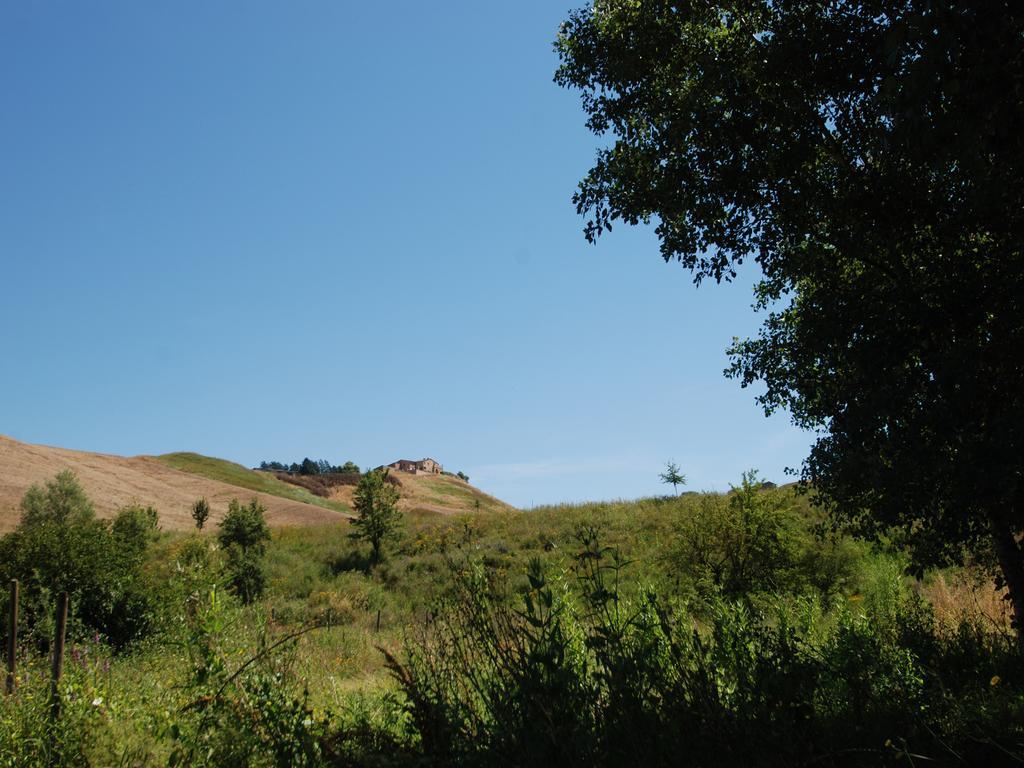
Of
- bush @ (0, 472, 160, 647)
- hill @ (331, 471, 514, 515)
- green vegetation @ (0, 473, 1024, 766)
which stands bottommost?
bush @ (0, 472, 160, 647)

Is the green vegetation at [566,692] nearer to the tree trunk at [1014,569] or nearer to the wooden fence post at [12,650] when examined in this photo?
Result: the tree trunk at [1014,569]

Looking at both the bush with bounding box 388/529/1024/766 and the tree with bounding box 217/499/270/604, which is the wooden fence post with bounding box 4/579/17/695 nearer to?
the bush with bounding box 388/529/1024/766

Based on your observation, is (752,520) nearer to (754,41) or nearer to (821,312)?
(821,312)

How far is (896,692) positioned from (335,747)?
3.67 m

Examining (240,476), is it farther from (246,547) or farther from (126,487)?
(246,547)

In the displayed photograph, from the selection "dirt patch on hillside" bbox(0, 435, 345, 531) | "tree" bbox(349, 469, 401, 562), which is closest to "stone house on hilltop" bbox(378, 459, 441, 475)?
"dirt patch on hillside" bbox(0, 435, 345, 531)

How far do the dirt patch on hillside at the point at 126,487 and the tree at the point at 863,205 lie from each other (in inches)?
1616

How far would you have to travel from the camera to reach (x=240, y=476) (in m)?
75.5

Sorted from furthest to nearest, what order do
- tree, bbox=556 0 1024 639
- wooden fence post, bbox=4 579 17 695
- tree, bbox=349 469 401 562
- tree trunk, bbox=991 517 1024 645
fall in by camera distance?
tree, bbox=349 469 401 562 → wooden fence post, bbox=4 579 17 695 → tree trunk, bbox=991 517 1024 645 → tree, bbox=556 0 1024 639

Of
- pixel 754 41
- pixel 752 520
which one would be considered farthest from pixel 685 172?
pixel 752 520

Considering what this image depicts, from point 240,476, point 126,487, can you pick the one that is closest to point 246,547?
point 126,487

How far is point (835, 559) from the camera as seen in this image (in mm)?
16922

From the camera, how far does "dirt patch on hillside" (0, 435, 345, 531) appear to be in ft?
145

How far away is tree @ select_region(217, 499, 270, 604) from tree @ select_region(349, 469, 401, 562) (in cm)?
445
